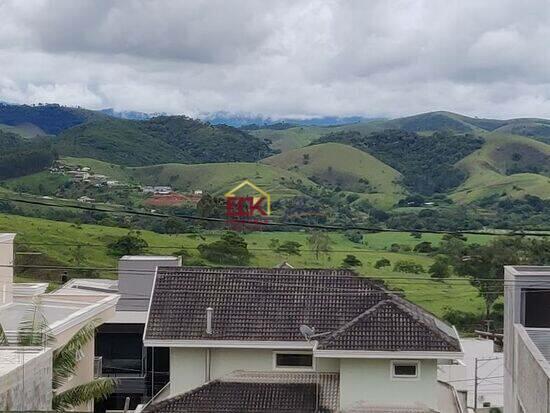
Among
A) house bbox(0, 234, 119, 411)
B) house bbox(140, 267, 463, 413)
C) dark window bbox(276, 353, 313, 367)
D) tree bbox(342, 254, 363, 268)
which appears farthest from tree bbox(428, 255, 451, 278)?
dark window bbox(276, 353, 313, 367)

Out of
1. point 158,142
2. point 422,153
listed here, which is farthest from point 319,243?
point 158,142

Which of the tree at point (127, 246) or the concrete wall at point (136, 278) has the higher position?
the concrete wall at point (136, 278)

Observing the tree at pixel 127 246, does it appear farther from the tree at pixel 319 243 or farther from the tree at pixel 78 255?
the tree at pixel 319 243

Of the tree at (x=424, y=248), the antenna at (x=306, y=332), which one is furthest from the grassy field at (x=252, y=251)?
the antenna at (x=306, y=332)

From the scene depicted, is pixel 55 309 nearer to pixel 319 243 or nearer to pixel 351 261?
pixel 351 261

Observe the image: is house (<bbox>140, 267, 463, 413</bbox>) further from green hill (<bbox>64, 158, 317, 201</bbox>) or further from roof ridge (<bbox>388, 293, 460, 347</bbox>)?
green hill (<bbox>64, 158, 317, 201</bbox>)

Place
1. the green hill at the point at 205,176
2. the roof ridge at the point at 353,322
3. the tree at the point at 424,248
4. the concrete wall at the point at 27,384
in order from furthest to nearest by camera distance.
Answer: the green hill at the point at 205,176, the tree at the point at 424,248, the roof ridge at the point at 353,322, the concrete wall at the point at 27,384
